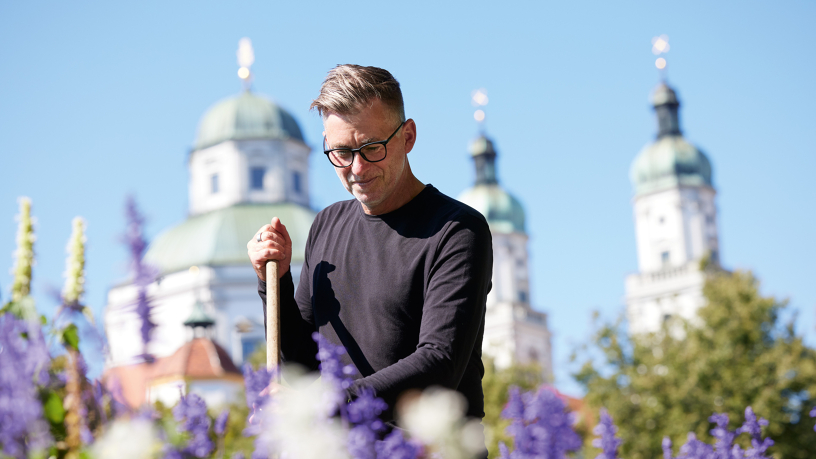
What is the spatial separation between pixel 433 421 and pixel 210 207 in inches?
2939

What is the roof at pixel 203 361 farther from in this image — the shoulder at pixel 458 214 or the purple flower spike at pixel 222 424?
the purple flower spike at pixel 222 424

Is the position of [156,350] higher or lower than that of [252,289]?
lower

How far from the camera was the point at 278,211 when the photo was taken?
2761 inches

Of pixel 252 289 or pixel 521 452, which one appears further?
pixel 252 289

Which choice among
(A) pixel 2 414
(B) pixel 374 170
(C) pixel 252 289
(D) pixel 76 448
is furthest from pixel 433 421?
(C) pixel 252 289

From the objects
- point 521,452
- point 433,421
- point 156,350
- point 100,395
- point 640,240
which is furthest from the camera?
point 640,240

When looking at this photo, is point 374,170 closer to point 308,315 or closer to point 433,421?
point 308,315

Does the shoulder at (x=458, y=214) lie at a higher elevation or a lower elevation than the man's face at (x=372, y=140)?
lower

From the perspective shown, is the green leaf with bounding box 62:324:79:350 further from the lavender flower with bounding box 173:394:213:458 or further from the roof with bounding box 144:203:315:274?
the roof with bounding box 144:203:315:274

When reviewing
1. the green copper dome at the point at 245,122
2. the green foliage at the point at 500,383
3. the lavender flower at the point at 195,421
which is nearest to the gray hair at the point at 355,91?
the lavender flower at the point at 195,421

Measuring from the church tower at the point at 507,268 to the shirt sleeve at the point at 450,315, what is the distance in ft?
286

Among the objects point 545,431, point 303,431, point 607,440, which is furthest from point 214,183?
point 303,431

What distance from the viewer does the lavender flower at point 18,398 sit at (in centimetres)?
149

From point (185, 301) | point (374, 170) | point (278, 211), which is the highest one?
point (278, 211)
